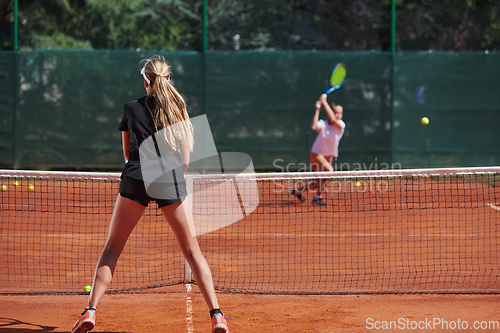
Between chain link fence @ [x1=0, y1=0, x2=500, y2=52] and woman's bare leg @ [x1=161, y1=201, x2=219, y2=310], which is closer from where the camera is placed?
woman's bare leg @ [x1=161, y1=201, x2=219, y2=310]

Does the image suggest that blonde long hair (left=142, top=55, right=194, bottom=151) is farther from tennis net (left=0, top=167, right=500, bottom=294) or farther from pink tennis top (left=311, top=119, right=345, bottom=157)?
pink tennis top (left=311, top=119, right=345, bottom=157)

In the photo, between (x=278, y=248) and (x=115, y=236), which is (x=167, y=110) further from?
(x=278, y=248)

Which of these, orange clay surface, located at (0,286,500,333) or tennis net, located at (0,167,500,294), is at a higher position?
tennis net, located at (0,167,500,294)

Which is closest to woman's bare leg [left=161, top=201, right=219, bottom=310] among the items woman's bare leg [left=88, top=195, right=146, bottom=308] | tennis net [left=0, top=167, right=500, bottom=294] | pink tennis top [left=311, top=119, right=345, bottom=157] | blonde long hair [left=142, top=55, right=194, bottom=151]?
woman's bare leg [left=88, top=195, right=146, bottom=308]

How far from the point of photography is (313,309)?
4.21 metres

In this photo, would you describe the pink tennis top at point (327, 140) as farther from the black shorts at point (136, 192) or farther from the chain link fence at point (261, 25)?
the chain link fence at point (261, 25)

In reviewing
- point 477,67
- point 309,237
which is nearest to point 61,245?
point 309,237

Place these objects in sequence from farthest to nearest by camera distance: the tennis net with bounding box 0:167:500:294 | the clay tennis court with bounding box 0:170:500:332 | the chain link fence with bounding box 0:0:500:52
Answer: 1. the chain link fence with bounding box 0:0:500:52
2. the tennis net with bounding box 0:167:500:294
3. the clay tennis court with bounding box 0:170:500:332

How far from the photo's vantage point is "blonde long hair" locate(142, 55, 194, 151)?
321 cm

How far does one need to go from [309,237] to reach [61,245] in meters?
2.88

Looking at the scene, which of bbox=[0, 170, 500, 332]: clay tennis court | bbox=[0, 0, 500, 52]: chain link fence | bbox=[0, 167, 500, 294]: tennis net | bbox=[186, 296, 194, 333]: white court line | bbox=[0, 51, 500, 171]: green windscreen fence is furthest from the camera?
bbox=[0, 0, 500, 52]: chain link fence

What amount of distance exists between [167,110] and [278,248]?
325 cm

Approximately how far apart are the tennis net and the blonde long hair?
159 cm

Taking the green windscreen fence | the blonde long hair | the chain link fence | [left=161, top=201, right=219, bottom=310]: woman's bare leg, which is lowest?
[left=161, top=201, right=219, bottom=310]: woman's bare leg
